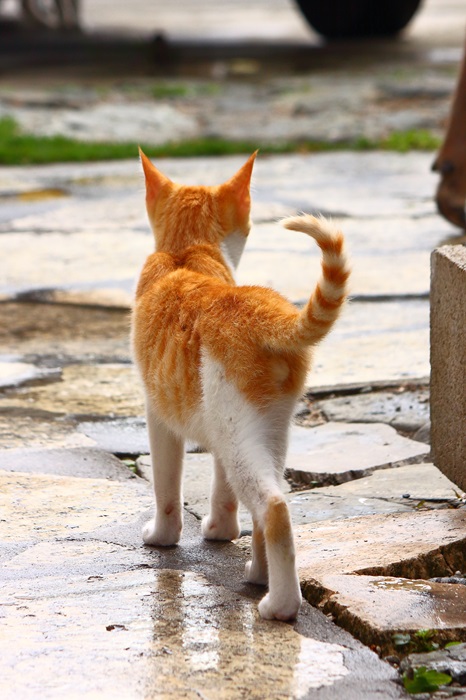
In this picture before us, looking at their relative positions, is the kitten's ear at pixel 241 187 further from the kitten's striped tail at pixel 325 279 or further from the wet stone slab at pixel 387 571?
the wet stone slab at pixel 387 571

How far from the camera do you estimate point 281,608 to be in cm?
220

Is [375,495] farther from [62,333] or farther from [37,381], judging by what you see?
[62,333]

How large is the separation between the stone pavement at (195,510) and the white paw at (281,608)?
2 cm

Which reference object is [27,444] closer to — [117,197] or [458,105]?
[458,105]

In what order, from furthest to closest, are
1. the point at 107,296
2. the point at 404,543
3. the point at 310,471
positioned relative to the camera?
the point at 107,296, the point at 310,471, the point at 404,543

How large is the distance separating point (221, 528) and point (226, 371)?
502 millimetres

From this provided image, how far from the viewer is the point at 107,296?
484 centimetres

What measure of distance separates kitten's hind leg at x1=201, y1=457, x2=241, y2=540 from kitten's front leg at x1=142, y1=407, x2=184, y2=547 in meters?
0.07

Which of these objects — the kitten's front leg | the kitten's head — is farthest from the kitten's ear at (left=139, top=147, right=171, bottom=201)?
the kitten's front leg

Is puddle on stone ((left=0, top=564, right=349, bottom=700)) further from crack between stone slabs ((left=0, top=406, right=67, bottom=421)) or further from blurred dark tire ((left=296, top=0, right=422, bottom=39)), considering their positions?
blurred dark tire ((left=296, top=0, right=422, bottom=39))

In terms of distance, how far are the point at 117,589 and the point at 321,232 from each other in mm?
815

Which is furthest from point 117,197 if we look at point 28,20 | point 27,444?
point 28,20

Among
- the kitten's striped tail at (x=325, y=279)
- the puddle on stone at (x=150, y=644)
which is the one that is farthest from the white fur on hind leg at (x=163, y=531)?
the kitten's striped tail at (x=325, y=279)

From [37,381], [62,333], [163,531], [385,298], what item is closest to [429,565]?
[163,531]
